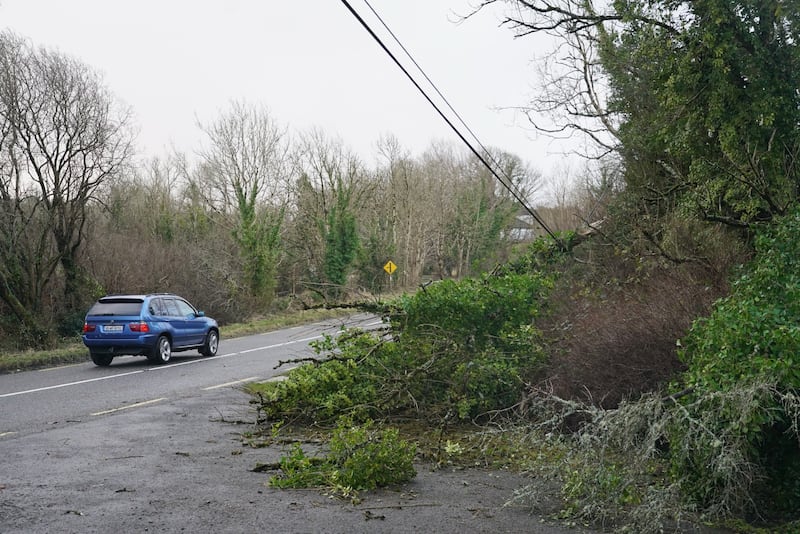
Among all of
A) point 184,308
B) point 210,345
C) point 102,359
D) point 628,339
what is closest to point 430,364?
point 628,339

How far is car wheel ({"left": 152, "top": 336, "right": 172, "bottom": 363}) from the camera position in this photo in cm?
1914

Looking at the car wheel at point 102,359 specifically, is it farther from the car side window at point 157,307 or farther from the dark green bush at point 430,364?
the dark green bush at point 430,364

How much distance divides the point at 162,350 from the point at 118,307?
148 centimetres

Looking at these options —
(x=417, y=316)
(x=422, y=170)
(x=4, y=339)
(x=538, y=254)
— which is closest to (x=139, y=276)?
(x=4, y=339)

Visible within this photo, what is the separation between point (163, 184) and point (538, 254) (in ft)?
119

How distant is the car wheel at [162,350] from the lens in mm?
19141

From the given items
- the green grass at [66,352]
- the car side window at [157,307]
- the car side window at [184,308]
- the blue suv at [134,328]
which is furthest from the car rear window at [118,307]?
the green grass at [66,352]

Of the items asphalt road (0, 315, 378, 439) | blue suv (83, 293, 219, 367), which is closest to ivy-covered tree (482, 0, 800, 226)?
asphalt road (0, 315, 378, 439)

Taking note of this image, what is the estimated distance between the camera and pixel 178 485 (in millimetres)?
7258

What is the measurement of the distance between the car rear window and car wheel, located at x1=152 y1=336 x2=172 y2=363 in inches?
38.7

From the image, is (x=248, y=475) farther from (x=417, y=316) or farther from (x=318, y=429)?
(x=417, y=316)

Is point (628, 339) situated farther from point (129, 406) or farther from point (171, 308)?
point (171, 308)

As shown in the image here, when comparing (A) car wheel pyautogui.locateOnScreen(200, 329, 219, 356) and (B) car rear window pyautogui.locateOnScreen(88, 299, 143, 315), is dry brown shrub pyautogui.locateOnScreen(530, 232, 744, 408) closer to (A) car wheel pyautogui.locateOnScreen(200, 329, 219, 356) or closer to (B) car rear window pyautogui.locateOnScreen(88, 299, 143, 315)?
(B) car rear window pyautogui.locateOnScreen(88, 299, 143, 315)

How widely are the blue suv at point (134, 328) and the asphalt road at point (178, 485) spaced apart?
587 cm
